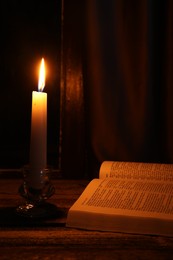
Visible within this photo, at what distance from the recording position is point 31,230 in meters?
0.69

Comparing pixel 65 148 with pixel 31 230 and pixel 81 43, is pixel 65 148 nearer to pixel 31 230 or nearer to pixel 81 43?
pixel 81 43

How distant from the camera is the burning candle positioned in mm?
722

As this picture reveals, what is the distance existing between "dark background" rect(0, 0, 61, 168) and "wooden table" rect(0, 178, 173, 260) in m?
0.48

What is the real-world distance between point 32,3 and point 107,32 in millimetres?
247

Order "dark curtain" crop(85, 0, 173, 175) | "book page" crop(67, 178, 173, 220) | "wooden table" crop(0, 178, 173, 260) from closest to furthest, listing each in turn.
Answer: "wooden table" crop(0, 178, 173, 260) → "book page" crop(67, 178, 173, 220) → "dark curtain" crop(85, 0, 173, 175)

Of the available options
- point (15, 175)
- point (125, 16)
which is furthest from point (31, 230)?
point (125, 16)

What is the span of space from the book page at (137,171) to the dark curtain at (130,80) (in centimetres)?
16

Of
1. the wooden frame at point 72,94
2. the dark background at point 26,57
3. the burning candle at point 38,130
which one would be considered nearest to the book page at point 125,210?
the burning candle at point 38,130

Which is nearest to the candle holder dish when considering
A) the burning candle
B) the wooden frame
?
the burning candle

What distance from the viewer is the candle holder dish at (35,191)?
0.74 meters

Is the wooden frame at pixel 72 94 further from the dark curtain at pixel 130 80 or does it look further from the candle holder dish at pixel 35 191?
the candle holder dish at pixel 35 191

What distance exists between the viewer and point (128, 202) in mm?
761

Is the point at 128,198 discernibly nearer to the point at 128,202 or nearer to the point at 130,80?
the point at 128,202

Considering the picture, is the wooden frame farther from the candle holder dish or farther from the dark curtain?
the candle holder dish
